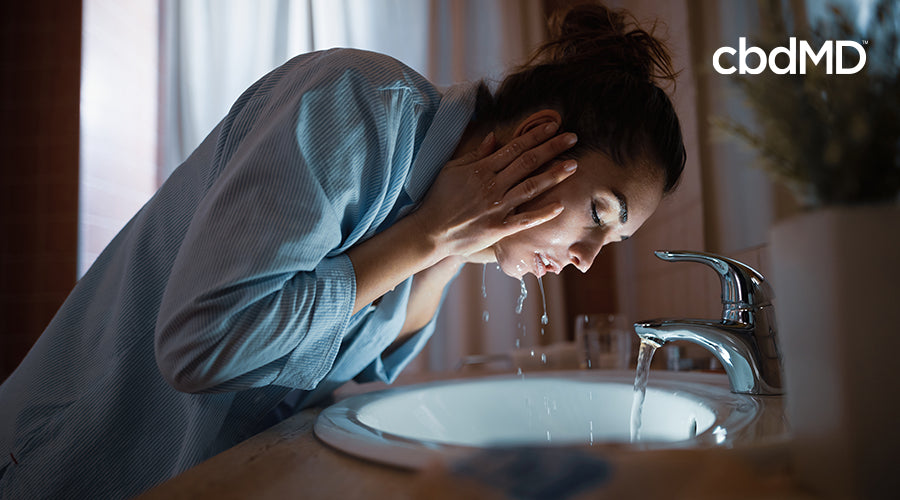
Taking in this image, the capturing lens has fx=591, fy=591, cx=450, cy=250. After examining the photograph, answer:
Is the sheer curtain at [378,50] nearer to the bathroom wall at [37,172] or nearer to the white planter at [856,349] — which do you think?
the bathroom wall at [37,172]

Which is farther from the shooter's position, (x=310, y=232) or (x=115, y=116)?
(x=115, y=116)

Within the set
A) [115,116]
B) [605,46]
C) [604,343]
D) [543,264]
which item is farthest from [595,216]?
[115,116]

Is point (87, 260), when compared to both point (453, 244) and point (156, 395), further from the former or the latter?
point (453, 244)

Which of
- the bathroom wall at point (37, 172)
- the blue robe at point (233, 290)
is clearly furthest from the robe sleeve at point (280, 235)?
the bathroom wall at point (37, 172)

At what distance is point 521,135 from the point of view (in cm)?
74

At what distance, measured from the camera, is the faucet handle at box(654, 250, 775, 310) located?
2.10 ft

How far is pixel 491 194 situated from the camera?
2.29ft

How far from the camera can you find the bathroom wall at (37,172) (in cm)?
208

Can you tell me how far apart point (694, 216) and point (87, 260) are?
6.66 feet

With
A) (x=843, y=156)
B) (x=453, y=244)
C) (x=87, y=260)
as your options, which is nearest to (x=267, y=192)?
(x=453, y=244)

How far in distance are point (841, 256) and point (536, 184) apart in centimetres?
48

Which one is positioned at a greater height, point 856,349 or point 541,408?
point 856,349

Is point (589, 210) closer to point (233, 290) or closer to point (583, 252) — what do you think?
point (583, 252)

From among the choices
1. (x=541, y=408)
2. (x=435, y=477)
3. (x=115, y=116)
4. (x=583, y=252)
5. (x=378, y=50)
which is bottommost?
(x=541, y=408)
